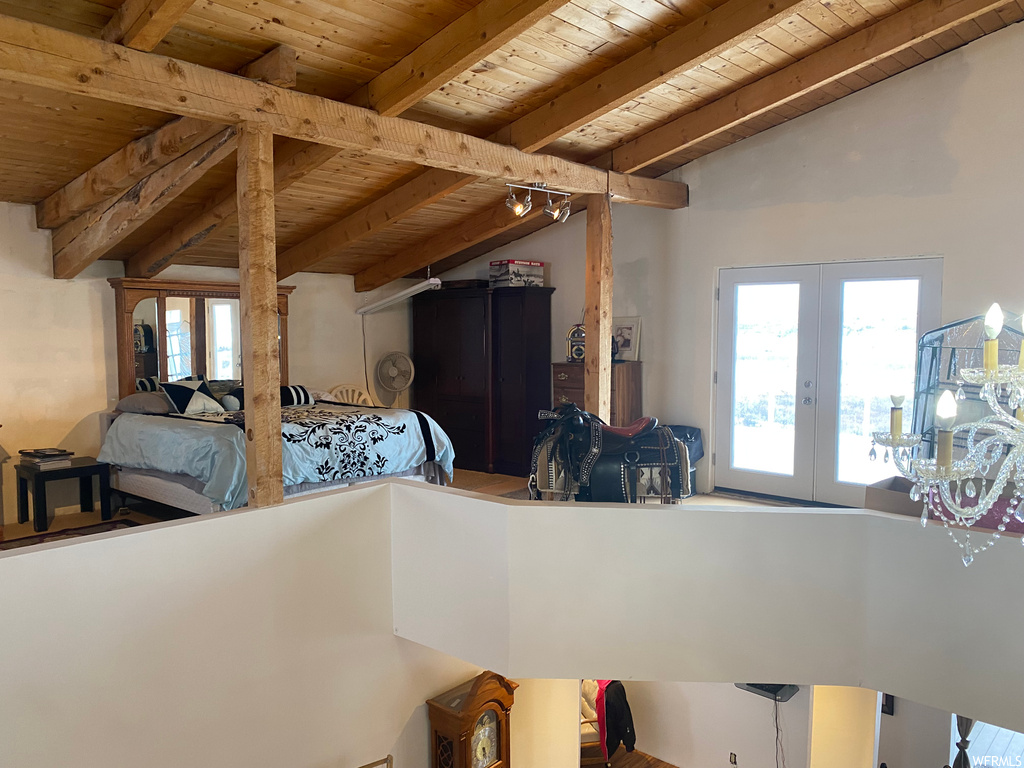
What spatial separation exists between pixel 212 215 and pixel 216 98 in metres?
1.98


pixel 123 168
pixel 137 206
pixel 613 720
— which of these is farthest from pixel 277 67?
pixel 613 720

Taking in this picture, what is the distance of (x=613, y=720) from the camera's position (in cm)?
667

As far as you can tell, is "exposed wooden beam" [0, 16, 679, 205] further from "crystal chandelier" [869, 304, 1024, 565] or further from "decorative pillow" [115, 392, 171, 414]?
"crystal chandelier" [869, 304, 1024, 565]

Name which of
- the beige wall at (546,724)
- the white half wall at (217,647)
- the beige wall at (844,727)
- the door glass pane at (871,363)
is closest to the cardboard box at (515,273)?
the door glass pane at (871,363)

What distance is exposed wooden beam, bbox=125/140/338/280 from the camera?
4566 millimetres

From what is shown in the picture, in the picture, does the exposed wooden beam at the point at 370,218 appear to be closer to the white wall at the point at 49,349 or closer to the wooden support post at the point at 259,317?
the white wall at the point at 49,349

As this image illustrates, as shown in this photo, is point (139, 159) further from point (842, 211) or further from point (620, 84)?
point (842, 211)

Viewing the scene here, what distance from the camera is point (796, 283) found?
6035mm

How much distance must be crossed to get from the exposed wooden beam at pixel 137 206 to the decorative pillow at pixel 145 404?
0.98 meters

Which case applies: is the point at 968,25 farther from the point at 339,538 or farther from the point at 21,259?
the point at 21,259

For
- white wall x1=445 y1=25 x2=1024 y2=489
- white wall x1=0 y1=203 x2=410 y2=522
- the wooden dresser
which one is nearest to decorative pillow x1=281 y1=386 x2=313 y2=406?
white wall x1=0 y1=203 x2=410 y2=522

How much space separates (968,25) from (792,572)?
151 inches

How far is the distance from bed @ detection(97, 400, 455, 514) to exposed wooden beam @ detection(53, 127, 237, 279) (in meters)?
1.21

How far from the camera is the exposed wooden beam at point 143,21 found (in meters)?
2.98
